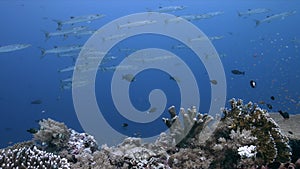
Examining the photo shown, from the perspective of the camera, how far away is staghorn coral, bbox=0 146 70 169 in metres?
4.43

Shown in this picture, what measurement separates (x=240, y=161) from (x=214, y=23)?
120464mm

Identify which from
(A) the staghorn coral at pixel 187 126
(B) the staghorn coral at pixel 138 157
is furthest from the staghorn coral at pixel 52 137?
(A) the staghorn coral at pixel 187 126

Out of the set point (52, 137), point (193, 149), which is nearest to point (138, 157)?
point (193, 149)

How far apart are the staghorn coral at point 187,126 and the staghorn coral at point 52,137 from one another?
80.8 inches

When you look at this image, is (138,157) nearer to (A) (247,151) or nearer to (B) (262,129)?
(A) (247,151)

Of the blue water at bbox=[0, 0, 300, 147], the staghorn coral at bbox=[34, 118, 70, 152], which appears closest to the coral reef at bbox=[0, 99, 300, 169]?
the staghorn coral at bbox=[34, 118, 70, 152]

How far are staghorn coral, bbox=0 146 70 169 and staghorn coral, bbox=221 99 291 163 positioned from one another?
9.39 feet

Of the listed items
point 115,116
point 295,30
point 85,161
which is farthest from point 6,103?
point 295,30

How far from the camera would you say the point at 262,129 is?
17.3ft

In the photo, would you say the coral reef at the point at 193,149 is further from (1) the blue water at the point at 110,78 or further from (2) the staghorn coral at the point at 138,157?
(1) the blue water at the point at 110,78

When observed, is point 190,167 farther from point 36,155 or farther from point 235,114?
point 36,155

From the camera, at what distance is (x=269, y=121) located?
17.4 feet

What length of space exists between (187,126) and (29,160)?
2747 mm

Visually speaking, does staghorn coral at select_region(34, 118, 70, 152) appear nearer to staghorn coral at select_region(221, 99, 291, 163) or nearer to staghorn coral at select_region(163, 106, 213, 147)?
staghorn coral at select_region(163, 106, 213, 147)
